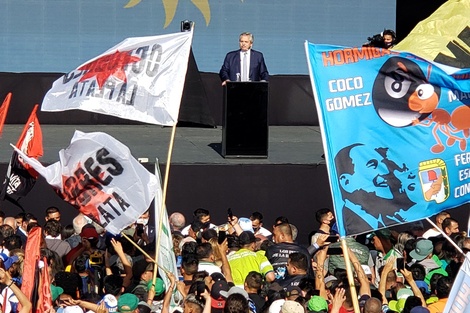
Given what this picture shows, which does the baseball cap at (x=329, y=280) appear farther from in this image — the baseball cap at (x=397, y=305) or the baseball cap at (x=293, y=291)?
the baseball cap at (x=397, y=305)

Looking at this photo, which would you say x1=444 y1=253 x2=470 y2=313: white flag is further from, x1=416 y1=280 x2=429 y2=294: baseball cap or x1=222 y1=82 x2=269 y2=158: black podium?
x1=222 y1=82 x2=269 y2=158: black podium

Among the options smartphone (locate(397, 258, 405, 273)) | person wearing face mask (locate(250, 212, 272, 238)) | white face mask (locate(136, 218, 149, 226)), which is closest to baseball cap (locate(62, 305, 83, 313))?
smartphone (locate(397, 258, 405, 273))

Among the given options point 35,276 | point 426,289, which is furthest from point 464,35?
point 35,276

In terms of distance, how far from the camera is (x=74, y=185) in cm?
1029

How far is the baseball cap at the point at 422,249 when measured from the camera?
11.6 metres

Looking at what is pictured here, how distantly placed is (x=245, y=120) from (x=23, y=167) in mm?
5094

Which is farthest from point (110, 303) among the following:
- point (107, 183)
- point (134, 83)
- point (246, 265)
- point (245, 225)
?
point (245, 225)

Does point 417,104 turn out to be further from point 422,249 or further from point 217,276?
point 422,249

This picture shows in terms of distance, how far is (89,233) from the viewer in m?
13.0

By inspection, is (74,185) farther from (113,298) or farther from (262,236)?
(262,236)

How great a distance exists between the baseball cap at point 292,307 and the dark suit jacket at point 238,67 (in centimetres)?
804

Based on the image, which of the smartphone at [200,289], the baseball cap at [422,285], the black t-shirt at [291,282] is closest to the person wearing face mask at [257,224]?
the black t-shirt at [291,282]

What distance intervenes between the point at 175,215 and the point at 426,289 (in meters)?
3.89

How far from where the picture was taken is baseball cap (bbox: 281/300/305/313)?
8562mm
